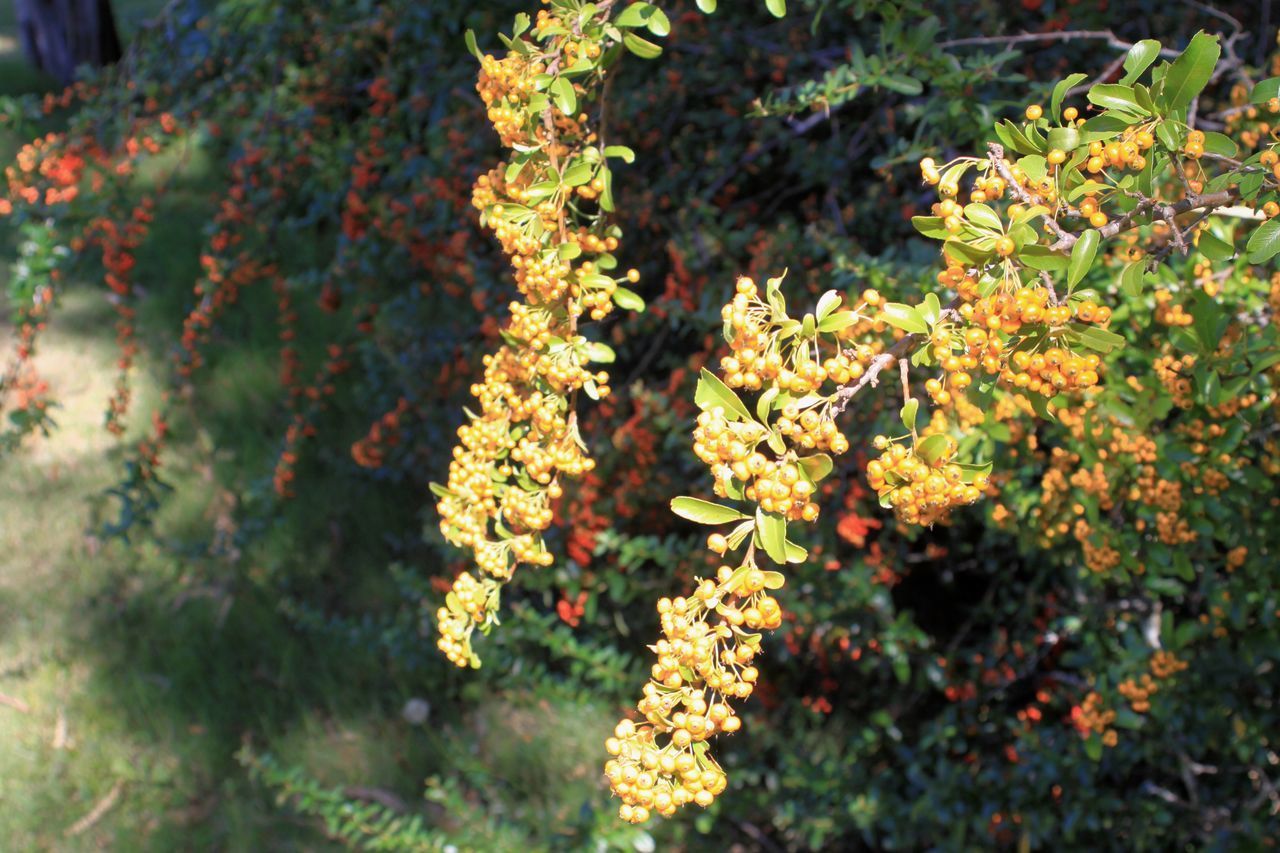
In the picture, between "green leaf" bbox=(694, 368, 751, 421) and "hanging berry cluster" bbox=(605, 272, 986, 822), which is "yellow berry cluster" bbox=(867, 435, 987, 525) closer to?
"hanging berry cluster" bbox=(605, 272, 986, 822)

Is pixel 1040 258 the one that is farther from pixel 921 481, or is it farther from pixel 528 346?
pixel 528 346

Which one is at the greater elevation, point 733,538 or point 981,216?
point 981,216

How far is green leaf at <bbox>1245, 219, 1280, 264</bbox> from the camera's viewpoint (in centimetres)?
103

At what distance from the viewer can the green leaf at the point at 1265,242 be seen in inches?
40.5

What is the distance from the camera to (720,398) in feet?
3.54

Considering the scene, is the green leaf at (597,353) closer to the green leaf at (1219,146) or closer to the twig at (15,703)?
the green leaf at (1219,146)

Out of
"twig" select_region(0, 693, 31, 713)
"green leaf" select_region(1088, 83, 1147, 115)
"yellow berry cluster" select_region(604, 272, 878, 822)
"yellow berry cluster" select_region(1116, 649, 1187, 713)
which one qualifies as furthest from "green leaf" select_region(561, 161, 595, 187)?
"twig" select_region(0, 693, 31, 713)

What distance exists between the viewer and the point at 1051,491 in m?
1.84

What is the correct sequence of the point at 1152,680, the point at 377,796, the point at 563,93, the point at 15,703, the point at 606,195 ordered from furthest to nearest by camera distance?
Answer: the point at 15,703
the point at 377,796
the point at 1152,680
the point at 606,195
the point at 563,93

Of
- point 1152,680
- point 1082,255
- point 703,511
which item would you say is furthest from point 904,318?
point 1152,680

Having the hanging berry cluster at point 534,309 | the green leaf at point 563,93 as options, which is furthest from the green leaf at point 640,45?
the green leaf at point 563,93

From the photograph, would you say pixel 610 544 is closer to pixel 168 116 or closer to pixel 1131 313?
pixel 1131 313

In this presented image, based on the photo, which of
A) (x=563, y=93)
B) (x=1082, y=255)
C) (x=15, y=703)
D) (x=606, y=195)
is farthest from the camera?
(x=15, y=703)

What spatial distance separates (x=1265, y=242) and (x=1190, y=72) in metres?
0.18
